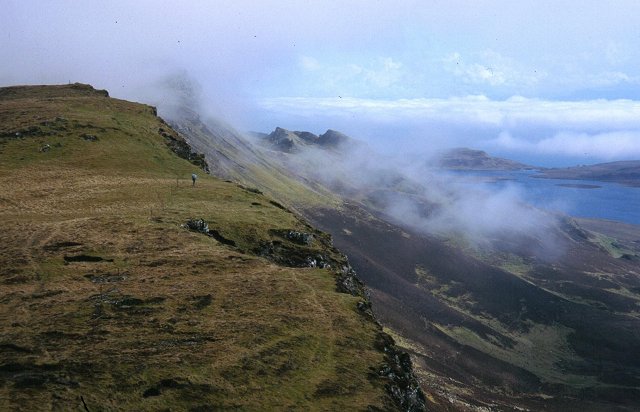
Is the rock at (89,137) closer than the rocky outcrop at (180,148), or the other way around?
the rock at (89,137)

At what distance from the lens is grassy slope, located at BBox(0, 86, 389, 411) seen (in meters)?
23.9

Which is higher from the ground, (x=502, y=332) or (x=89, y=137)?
(x=89, y=137)

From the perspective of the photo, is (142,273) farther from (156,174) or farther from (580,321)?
(580,321)

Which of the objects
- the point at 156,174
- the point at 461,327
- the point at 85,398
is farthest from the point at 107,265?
the point at 461,327

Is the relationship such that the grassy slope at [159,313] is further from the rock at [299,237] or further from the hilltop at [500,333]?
the hilltop at [500,333]

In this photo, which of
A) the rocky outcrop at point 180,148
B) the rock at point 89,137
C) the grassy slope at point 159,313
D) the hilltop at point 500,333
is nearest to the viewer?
the grassy slope at point 159,313

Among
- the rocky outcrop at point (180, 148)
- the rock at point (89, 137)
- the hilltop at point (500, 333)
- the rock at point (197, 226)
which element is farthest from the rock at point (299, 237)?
the hilltop at point (500, 333)

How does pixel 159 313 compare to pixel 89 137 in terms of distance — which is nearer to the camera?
pixel 159 313

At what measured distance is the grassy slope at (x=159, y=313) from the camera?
942 inches

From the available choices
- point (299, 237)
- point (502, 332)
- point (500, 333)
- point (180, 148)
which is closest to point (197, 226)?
point (299, 237)

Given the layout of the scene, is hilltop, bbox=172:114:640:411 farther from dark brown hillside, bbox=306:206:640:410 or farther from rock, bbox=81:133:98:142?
rock, bbox=81:133:98:142

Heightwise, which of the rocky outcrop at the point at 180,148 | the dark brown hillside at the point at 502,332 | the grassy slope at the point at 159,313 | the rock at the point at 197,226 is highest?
the rocky outcrop at the point at 180,148

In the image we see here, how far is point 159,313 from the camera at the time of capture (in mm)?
30422

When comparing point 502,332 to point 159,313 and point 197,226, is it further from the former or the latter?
point 159,313
